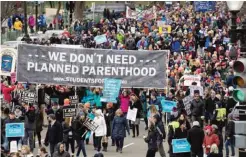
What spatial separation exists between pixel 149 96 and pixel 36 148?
474 cm

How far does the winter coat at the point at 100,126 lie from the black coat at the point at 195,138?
289 centimetres

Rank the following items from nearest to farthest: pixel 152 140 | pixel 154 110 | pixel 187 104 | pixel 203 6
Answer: pixel 152 140
pixel 154 110
pixel 187 104
pixel 203 6

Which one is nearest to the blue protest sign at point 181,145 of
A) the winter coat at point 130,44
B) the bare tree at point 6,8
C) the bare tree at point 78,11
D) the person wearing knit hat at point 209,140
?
the person wearing knit hat at point 209,140

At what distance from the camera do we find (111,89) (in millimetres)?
25328

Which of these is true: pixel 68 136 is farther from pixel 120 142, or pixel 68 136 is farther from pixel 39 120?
pixel 120 142

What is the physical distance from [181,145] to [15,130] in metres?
3.72

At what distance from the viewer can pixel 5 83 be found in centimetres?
2791

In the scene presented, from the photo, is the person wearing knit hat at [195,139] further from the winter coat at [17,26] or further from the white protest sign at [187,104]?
the winter coat at [17,26]

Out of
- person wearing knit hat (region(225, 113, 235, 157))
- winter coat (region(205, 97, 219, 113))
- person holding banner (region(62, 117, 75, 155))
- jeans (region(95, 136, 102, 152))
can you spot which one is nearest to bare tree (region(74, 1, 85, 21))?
winter coat (region(205, 97, 219, 113))

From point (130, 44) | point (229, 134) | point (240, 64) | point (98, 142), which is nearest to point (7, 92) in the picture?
point (98, 142)

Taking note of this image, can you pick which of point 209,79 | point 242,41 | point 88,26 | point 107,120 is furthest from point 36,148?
point 88,26

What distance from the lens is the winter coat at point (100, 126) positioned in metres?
22.8

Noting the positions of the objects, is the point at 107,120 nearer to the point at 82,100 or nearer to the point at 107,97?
Answer: the point at 107,97

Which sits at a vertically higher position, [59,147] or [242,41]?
[242,41]
